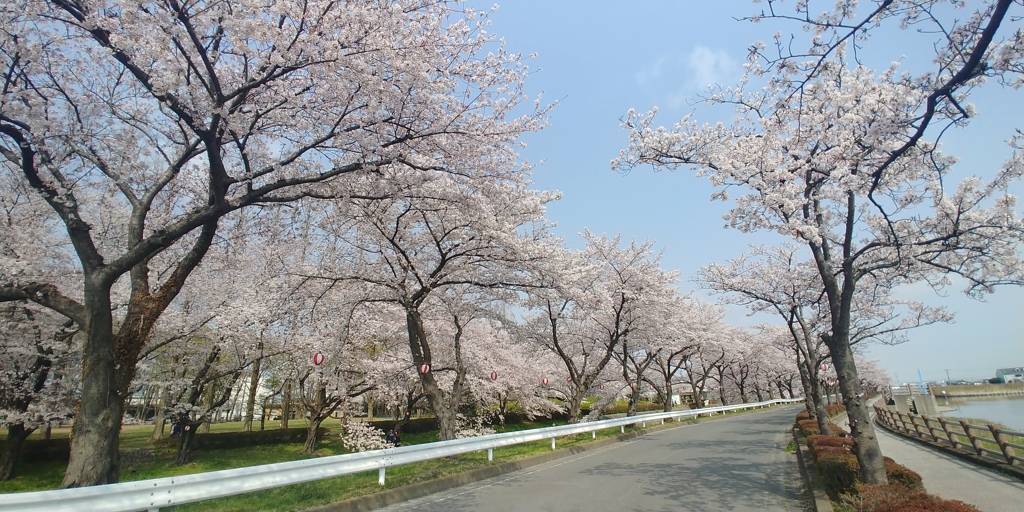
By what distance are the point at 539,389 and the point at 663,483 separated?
2521 cm

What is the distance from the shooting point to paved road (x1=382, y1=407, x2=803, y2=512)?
7.87 m

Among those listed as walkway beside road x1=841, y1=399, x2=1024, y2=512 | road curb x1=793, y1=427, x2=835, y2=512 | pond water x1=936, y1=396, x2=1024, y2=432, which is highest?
road curb x1=793, y1=427, x2=835, y2=512

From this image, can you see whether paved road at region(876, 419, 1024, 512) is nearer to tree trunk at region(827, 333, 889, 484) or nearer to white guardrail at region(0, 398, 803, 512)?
tree trunk at region(827, 333, 889, 484)

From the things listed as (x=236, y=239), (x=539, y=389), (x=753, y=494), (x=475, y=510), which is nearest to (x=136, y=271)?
(x=236, y=239)

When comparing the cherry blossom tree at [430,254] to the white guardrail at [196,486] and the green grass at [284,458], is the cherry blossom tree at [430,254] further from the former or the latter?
the white guardrail at [196,486]

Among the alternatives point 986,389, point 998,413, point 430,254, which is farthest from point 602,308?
point 986,389

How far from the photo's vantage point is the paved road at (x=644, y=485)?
7.87 meters

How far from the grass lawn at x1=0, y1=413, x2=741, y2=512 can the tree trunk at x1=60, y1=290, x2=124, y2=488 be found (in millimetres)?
1869

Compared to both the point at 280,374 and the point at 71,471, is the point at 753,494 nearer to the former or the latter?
the point at 71,471

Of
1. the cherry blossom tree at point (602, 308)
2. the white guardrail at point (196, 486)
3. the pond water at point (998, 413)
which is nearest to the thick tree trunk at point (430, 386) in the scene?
the white guardrail at point (196, 486)

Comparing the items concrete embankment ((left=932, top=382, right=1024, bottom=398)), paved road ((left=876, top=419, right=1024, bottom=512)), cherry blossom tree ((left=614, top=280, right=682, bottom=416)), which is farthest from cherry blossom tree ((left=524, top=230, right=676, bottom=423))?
concrete embankment ((left=932, top=382, right=1024, bottom=398))

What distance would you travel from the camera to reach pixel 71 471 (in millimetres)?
6371

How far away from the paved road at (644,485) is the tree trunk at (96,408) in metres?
3.92

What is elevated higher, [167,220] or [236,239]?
[167,220]
